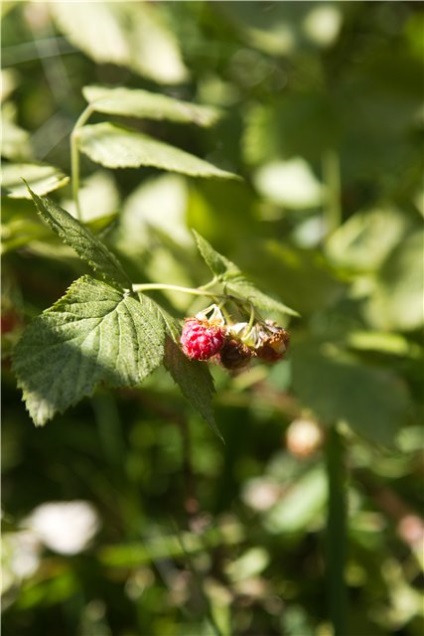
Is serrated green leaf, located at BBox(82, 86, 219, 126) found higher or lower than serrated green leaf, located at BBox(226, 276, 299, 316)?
higher

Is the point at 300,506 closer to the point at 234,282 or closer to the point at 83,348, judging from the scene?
the point at 234,282

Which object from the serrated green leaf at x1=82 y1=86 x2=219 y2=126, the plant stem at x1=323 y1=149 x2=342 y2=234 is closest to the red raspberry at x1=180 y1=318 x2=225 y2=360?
the serrated green leaf at x1=82 y1=86 x2=219 y2=126

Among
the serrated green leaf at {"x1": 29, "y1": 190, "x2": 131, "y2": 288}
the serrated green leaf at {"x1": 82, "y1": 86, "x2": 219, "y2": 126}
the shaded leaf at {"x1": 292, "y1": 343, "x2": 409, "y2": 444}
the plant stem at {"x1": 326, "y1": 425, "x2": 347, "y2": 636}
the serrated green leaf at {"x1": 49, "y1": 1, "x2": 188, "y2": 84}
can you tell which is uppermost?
the serrated green leaf at {"x1": 29, "y1": 190, "x2": 131, "y2": 288}

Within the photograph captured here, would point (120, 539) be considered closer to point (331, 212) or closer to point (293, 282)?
point (293, 282)

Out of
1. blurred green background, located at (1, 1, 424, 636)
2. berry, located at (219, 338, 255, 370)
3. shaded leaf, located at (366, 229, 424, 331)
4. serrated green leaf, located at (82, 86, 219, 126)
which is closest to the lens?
berry, located at (219, 338, 255, 370)

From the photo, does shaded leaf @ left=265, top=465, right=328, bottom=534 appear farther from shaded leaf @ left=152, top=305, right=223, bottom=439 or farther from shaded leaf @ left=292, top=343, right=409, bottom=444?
shaded leaf @ left=152, top=305, right=223, bottom=439

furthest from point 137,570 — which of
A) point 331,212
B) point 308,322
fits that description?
point 331,212

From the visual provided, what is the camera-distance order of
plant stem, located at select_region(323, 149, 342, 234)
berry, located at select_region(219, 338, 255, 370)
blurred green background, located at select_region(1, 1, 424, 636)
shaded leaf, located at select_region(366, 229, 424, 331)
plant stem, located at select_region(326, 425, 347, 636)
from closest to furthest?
berry, located at select_region(219, 338, 255, 370) → plant stem, located at select_region(326, 425, 347, 636) → blurred green background, located at select_region(1, 1, 424, 636) → shaded leaf, located at select_region(366, 229, 424, 331) → plant stem, located at select_region(323, 149, 342, 234)

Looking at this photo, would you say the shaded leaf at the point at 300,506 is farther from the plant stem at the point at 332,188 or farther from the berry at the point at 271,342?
the berry at the point at 271,342

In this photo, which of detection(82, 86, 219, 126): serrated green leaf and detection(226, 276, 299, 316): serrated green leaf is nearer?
detection(226, 276, 299, 316): serrated green leaf
